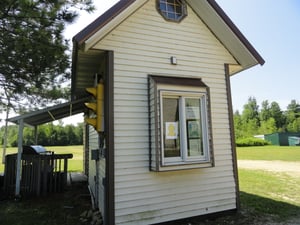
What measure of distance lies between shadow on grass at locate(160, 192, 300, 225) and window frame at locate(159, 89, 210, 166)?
49.0 inches

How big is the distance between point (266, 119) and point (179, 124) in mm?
68533

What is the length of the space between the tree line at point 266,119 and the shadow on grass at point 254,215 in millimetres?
52635

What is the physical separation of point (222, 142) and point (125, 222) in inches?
109

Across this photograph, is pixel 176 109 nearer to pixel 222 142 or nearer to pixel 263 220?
pixel 222 142

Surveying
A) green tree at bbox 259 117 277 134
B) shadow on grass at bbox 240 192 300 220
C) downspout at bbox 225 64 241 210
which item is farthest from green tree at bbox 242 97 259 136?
downspout at bbox 225 64 241 210

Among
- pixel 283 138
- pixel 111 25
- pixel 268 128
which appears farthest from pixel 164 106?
pixel 268 128

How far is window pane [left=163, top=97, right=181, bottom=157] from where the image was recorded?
4355 mm

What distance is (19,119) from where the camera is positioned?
672 centimetres

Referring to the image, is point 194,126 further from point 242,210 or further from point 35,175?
point 35,175

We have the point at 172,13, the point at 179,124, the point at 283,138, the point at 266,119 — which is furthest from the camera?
the point at 266,119

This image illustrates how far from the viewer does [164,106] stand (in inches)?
177

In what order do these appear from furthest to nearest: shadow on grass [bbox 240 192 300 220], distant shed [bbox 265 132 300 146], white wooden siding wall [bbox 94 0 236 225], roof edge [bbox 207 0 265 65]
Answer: distant shed [bbox 265 132 300 146]
shadow on grass [bbox 240 192 300 220]
roof edge [bbox 207 0 265 65]
white wooden siding wall [bbox 94 0 236 225]

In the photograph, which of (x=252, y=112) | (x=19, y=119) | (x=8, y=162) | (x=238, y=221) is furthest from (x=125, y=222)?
(x=252, y=112)

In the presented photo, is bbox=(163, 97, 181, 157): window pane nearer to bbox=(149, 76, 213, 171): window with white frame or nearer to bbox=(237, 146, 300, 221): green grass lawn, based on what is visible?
bbox=(149, 76, 213, 171): window with white frame
